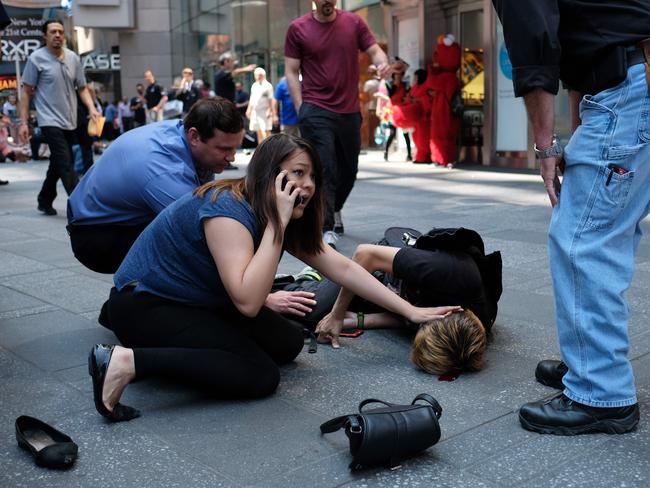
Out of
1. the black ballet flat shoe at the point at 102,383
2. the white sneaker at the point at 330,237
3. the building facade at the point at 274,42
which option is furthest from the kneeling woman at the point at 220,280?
the building facade at the point at 274,42

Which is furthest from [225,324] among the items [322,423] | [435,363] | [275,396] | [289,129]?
[289,129]

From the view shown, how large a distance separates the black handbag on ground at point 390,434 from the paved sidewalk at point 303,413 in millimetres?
49

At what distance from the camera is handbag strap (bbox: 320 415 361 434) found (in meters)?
2.48

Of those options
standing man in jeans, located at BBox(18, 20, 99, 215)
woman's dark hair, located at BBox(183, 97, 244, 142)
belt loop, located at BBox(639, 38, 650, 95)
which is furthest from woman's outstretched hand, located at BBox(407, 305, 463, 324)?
standing man in jeans, located at BBox(18, 20, 99, 215)

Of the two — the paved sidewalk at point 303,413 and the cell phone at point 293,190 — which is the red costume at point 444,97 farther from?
the cell phone at point 293,190

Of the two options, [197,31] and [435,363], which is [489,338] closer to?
[435,363]

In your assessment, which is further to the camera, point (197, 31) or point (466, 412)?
point (197, 31)

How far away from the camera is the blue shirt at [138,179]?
12.5 ft

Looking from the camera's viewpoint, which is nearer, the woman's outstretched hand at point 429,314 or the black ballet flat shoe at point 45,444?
the black ballet flat shoe at point 45,444

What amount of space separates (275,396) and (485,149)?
10.8 meters

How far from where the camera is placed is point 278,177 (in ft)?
10.1

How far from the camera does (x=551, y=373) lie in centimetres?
321

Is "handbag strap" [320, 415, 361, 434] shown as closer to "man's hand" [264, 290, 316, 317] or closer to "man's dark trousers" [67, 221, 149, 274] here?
"man's hand" [264, 290, 316, 317]

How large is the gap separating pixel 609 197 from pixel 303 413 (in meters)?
1.26
